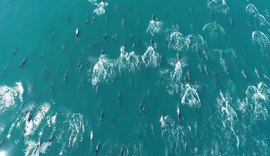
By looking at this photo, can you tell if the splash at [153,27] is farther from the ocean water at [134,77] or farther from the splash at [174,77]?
the splash at [174,77]

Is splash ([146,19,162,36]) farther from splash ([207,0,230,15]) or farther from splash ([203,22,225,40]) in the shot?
splash ([207,0,230,15])

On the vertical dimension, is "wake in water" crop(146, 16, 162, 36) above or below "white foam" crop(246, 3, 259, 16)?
below

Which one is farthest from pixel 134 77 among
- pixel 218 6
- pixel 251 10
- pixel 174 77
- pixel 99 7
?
pixel 251 10

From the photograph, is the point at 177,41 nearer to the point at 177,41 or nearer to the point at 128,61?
the point at 177,41

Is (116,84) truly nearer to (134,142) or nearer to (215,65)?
(134,142)

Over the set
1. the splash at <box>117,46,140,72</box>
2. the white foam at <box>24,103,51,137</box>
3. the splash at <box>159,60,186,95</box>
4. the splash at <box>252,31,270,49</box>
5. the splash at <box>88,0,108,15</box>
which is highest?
the splash at <box>88,0,108,15</box>

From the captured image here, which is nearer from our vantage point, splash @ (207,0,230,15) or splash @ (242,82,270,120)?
splash @ (242,82,270,120)

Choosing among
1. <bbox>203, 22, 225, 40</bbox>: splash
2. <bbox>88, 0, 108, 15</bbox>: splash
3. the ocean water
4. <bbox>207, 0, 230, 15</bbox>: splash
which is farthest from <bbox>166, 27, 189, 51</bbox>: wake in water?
<bbox>88, 0, 108, 15</bbox>: splash

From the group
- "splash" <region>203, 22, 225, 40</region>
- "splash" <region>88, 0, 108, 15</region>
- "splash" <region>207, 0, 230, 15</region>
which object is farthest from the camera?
"splash" <region>207, 0, 230, 15</region>
